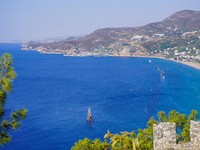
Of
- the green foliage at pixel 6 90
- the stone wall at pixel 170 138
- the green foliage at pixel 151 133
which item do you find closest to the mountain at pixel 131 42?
the green foliage at pixel 151 133

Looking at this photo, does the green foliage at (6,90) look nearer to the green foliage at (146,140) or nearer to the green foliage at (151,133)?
the green foliage at (151,133)

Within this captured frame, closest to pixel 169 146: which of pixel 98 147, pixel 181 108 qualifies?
pixel 98 147

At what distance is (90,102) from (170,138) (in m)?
40.2

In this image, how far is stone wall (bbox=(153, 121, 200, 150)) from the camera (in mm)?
5643

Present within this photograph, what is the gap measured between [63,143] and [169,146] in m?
25.9

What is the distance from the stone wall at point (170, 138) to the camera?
5.64 metres

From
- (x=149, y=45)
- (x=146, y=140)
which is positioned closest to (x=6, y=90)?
(x=146, y=140)

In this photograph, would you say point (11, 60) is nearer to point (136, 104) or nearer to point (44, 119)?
point (44, 119)

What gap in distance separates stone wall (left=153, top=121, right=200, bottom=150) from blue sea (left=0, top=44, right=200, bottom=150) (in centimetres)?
2436

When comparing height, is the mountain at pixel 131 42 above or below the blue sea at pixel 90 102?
above

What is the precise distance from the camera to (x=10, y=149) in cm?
2847

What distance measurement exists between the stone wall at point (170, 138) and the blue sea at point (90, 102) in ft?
79.9

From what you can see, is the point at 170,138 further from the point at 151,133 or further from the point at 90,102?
the point at 90,102

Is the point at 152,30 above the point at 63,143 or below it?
above
